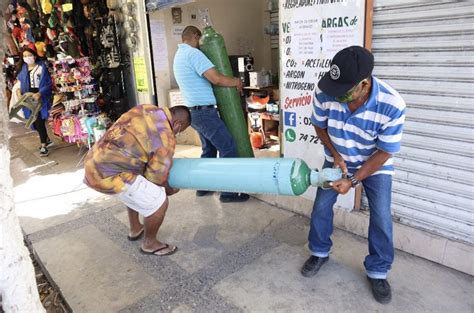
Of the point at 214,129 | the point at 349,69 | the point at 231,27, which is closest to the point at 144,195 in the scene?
the point at 214,129

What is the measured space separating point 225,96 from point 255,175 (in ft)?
5.91

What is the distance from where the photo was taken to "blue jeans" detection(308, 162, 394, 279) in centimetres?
230

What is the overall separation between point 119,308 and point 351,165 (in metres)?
1.78

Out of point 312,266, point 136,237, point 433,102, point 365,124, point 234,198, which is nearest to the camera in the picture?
point 365,124

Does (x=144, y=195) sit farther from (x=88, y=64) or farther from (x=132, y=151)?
(x=88, y=64)

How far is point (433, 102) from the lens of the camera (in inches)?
101

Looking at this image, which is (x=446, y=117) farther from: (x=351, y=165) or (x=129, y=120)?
(x=129, y=120)

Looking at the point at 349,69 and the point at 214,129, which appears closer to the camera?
the point at 349,69

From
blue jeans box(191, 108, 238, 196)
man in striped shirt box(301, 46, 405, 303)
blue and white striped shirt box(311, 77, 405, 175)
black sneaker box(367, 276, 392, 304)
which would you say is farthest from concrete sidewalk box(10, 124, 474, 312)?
blue and white striped shirt box(311, 77, 405, 175)

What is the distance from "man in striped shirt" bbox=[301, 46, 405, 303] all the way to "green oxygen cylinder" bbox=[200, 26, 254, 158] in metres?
1.61

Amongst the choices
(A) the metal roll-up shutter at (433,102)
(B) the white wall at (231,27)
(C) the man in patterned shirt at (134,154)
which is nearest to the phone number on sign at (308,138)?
(A) the metal roll-up shutter at (433,102)

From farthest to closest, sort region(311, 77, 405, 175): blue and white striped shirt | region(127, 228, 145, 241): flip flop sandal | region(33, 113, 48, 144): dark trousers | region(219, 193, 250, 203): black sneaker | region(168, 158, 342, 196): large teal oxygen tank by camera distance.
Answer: region(33, 113, 48, 144): dark trousers, region(219, 193, 250, 203): black sneaker, region(127, 228, 145, 241): flip flop sandal, region(168, 158, 342, 196): large teal oxygen tank, region(311, 77, 405, 175): blue and white striped shirt

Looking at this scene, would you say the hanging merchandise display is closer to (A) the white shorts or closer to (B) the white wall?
(B) the white wall

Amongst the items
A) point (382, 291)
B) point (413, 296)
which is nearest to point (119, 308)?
point (382, 291)
